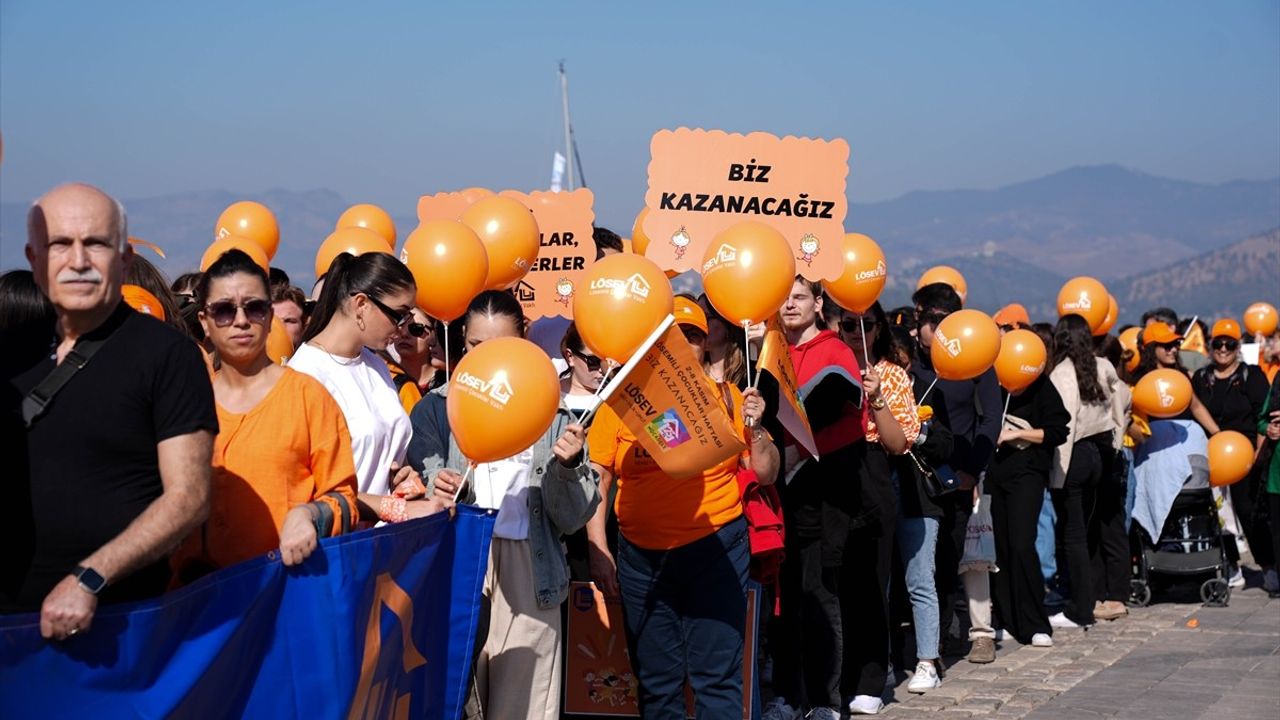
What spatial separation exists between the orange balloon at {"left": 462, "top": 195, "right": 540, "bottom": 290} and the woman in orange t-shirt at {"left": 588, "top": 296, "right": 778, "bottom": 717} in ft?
4.98

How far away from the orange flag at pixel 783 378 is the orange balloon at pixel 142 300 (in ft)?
7.80

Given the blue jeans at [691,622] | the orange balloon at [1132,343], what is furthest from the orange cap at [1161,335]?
the blue jeans at [691,622]

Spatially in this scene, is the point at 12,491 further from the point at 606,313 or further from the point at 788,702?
the point at 788,702

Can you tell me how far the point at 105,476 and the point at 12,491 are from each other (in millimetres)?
222

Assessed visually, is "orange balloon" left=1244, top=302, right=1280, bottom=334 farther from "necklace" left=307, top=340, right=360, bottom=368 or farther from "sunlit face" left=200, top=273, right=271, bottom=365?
"sunlit face" left=200, top=273, right=271, bottom=365

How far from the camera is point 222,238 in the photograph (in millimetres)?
8539

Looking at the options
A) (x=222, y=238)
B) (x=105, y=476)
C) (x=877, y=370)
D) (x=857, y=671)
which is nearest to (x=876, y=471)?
(x=877, y=370)

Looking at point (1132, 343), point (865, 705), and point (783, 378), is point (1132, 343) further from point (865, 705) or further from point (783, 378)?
point (783, 378)

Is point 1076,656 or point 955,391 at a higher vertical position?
point 955,391

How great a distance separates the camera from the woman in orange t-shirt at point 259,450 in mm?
4414

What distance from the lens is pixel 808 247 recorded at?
7199 millimetres

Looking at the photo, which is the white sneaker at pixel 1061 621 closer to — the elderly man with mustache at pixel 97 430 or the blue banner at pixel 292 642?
the blue banner at pixel 292 642

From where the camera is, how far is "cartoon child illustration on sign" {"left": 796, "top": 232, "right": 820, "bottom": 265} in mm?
7191

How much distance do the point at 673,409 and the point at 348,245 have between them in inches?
114
